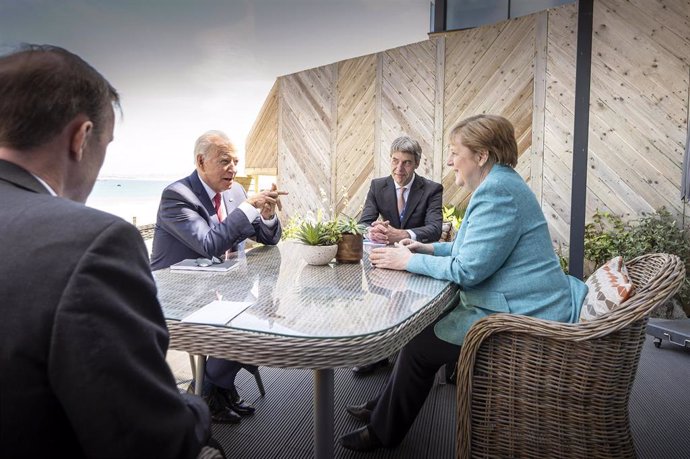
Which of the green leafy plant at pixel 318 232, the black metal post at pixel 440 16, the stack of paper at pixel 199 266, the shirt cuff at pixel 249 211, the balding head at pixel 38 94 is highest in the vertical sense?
the black metal post at pixel 440 16

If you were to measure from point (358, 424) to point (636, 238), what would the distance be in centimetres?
358

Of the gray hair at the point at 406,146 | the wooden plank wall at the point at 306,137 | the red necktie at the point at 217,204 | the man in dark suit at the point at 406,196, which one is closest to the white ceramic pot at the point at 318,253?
the red necktie at the point at 217,204

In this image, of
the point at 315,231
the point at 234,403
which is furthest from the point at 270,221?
the point at 234,403

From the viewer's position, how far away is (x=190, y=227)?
7.18ft

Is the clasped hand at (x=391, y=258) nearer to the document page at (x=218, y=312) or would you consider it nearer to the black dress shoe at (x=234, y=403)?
the document page at (x=218, y=312)

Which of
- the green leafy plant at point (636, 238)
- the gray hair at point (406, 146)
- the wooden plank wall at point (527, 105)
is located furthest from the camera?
the wooden plank wall at point (527, 105)

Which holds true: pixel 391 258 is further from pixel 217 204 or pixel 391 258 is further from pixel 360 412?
pixel 217 204

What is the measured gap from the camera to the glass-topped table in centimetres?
111

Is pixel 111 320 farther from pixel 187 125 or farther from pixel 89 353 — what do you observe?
pixel 187 125

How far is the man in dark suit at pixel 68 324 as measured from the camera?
0.62 metres

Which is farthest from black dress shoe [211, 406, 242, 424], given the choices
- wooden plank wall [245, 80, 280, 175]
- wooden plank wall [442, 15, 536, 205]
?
wooden plank wall [245, 80, 280, 175]

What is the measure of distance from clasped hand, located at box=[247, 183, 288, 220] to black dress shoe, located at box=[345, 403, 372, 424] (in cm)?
114

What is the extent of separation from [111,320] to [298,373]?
253 centimetres

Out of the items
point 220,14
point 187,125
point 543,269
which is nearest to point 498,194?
point 543,269
